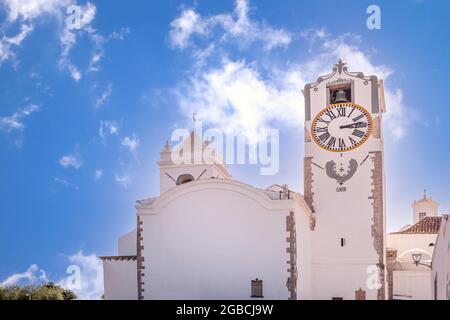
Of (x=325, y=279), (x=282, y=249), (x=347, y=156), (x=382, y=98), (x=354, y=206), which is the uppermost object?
(x=382, y=98)

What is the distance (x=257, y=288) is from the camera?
25.3m

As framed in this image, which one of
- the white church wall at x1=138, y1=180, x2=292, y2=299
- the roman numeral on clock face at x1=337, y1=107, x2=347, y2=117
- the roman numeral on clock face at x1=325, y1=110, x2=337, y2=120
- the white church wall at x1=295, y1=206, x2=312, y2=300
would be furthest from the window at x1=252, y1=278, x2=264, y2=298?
the roman numeral on clock face at x1=337, y1=107, x2=347, y2=117

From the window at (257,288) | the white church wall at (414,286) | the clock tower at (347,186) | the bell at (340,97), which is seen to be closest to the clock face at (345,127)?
the clock tower at (347,186)

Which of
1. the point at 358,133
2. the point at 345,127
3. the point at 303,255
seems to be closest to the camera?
the point at 303,255

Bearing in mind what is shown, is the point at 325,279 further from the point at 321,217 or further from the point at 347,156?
the point at 347,156

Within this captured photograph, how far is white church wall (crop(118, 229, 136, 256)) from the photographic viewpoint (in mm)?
32312

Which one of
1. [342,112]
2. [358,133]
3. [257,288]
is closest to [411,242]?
[358,133]

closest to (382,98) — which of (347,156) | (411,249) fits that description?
(347,156)

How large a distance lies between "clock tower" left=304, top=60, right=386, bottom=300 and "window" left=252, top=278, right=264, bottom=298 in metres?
6.04

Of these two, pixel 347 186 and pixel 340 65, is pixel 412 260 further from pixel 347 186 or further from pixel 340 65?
pixel 340 65

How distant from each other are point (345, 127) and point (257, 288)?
453 inches

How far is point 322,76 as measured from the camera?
32.3 m
